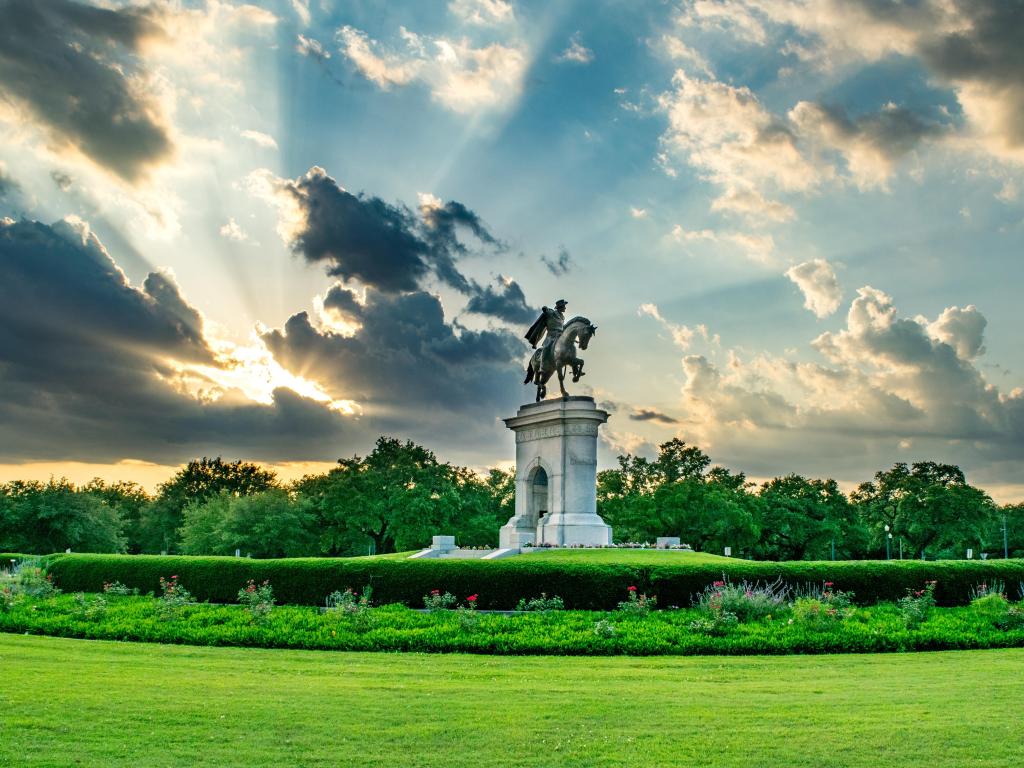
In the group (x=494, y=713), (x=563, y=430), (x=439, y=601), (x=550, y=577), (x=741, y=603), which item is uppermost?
(x=563, y=430)

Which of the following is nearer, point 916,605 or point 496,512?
point 916,605

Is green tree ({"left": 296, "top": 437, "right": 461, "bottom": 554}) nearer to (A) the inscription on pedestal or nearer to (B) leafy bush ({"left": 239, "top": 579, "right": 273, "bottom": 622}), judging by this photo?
(A) the inscription on pedestal

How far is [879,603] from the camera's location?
21.9m

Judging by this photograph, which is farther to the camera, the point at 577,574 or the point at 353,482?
the point at 353,482

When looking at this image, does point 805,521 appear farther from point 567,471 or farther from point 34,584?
point 34,584

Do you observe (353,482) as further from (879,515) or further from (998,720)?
(998,720)

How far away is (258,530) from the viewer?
5662cm

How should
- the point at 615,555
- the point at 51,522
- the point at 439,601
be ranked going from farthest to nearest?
the point at 51,522 → the point at 615,555 → the point at 439,601

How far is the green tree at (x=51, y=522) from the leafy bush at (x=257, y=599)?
107ft

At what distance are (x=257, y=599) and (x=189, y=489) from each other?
2713 inches

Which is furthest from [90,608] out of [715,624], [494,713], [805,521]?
[805,521]

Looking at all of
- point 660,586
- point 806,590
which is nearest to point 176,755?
point 660,586

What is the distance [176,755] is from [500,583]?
1329 centimetres

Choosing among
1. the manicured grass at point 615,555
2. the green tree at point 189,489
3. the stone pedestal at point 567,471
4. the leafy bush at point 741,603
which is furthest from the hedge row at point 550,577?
the green tree at point 189,489
